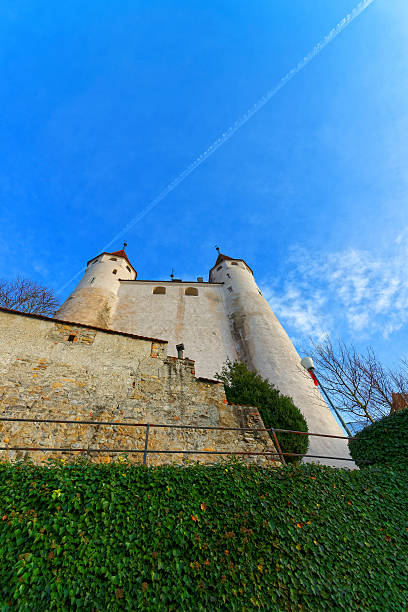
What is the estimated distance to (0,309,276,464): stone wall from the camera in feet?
22.9

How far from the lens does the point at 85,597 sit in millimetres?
3107

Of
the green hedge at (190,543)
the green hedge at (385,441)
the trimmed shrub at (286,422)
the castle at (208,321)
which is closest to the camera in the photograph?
the green hedge at (190,543)

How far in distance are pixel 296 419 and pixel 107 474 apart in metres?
7.91

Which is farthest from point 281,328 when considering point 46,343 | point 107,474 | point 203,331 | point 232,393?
point 107,474

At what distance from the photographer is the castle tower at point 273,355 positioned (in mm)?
12906

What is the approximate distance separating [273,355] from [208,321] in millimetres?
5911

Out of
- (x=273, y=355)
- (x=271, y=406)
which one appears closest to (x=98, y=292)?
(x=273, y=355)

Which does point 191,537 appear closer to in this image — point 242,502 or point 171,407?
point 242,502

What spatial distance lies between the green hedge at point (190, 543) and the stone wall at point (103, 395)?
2403 mm

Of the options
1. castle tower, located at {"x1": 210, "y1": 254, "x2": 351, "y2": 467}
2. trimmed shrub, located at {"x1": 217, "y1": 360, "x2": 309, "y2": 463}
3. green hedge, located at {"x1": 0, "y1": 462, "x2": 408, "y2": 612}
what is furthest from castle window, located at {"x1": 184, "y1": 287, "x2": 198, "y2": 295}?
green hedge, located at {"x1": 0, "y1": 462, "x2": 408, "y2": 612}

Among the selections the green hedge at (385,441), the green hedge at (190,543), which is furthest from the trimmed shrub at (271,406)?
the green hedge at (190,543)

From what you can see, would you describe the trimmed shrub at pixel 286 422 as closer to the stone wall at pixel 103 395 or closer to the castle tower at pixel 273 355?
the stone wall at pixel 103 395

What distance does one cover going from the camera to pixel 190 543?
3.88m

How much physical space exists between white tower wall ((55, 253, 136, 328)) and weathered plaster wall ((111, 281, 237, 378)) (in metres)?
0.78
